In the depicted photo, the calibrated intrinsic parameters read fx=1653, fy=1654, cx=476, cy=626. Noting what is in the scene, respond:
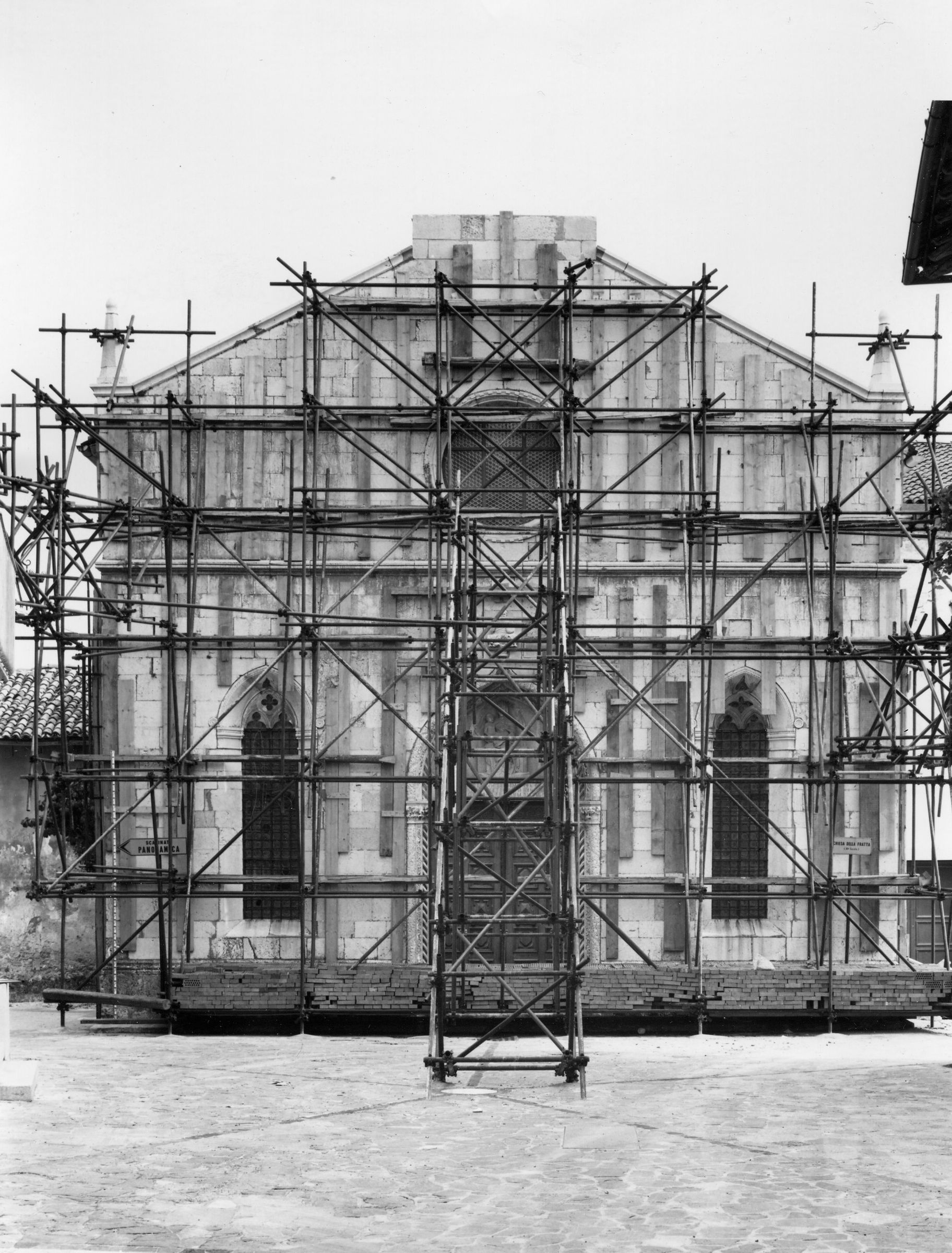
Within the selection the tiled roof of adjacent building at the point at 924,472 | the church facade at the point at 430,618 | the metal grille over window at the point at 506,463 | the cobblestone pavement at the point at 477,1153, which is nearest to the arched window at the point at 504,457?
the metal grille over window at the point at 506,463

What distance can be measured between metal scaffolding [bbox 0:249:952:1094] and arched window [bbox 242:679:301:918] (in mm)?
91

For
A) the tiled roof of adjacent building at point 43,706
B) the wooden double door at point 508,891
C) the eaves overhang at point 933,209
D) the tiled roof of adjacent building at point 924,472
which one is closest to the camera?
the eaves overhang at point 933,209

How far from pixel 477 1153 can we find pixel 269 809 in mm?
10035

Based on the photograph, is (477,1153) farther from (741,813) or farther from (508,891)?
(741,813)

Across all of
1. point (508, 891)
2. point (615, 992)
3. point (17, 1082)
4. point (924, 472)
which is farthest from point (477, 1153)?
point (924, 472)

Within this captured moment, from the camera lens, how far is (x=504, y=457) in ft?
78.2

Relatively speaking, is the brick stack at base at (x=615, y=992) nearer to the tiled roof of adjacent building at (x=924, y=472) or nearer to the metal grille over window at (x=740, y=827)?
the metal grille over window at (x=740, y=827)

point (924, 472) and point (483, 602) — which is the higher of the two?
point (924, 472)

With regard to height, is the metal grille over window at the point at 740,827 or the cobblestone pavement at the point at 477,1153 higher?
A: the metal grille over window at the point at 740,827

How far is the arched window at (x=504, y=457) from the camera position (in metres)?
23.7

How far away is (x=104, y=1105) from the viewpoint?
16172mm

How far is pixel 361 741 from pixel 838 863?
22.7ft

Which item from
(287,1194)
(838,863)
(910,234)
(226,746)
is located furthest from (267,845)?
(910,234)

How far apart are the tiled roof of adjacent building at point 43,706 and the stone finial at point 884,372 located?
12.7m
